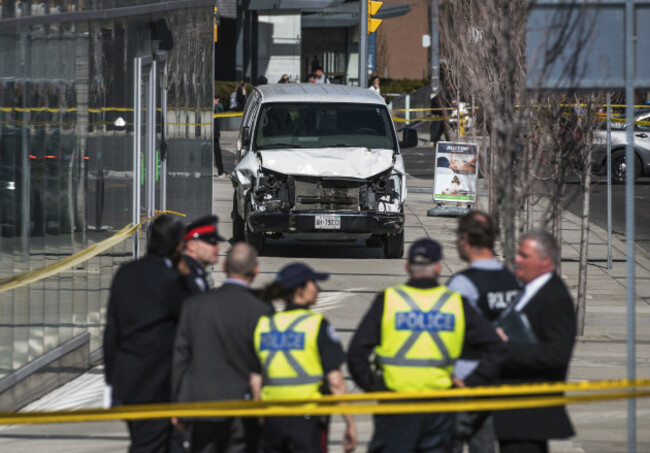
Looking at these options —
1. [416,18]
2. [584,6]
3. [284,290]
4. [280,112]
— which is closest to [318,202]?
[280,112]

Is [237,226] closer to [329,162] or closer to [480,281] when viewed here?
[329,162]

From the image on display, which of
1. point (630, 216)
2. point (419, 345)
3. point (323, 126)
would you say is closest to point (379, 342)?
point (419, 345)

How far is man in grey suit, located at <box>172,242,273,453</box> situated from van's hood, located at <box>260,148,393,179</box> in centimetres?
978

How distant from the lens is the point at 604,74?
20.3ft

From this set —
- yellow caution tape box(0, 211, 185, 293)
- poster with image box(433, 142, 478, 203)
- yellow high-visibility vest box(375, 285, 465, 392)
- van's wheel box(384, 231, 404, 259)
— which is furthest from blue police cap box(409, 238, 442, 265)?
poster with image box(433, 142, 478, 203)

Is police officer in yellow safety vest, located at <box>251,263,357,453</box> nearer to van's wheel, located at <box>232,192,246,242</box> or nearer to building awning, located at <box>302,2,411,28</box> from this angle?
van's wheel, located at <box>232,192,246,242</box>

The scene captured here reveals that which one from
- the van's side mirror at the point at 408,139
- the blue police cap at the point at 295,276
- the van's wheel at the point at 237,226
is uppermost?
the van's side mirror at the point at 408,139

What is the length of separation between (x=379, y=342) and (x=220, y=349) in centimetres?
73

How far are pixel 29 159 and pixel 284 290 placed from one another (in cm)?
347

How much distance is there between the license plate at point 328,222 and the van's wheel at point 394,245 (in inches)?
38.0

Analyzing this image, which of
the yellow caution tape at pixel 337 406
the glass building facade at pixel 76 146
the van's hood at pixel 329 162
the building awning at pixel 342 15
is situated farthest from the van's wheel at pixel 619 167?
the building awning at pixel 342 15

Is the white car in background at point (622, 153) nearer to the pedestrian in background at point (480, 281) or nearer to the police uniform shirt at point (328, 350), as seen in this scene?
the pedestrian in background at point (480, 281)

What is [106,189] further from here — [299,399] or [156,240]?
[299,399]

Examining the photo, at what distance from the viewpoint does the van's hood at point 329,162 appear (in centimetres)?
1548
